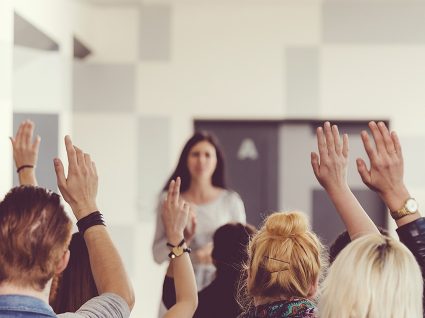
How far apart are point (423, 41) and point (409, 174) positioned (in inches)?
40.5

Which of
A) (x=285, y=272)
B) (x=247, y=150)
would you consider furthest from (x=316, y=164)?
(x=247, y=150)

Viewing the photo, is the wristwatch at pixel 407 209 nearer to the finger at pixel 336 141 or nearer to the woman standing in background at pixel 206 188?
the finger at pixel 336 141

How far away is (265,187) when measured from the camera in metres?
5.53

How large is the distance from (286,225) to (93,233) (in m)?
0.50

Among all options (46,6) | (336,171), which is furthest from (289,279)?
(46,6)

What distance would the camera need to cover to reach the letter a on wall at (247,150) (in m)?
5.53


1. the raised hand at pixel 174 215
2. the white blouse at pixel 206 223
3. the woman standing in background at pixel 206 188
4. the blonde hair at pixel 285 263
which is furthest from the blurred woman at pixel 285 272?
the woman standing in background at pixel 206 188

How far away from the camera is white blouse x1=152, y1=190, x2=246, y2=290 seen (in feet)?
10.5

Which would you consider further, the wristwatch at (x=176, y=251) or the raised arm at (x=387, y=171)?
the wristwatch at (x=176, y=251)

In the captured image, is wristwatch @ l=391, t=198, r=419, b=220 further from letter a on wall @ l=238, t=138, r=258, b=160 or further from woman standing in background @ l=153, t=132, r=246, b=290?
letter a on wall @ l=238, t=138, r=258, b=160

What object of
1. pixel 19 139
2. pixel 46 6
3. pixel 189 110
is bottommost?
pixel 19 139

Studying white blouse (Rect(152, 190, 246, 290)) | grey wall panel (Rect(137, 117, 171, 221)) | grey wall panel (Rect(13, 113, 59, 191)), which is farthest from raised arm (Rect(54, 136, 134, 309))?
grey wall panel (Rect(137, 117, 171, 221))

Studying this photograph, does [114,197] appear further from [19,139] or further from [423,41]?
[19,139]

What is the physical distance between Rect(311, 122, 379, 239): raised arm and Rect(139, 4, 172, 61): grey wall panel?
3.82 m
